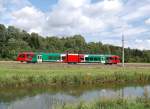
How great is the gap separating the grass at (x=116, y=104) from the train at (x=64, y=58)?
59289 mm

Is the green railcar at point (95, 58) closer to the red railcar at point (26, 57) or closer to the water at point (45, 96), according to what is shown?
the red railcar at point (26, 57)

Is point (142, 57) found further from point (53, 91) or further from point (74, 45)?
point (53, 91)

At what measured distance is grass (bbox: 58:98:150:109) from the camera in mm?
19188

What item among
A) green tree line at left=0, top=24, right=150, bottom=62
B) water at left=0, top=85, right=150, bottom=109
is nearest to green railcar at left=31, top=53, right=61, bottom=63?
green tree line at left=0, top=24, right=150, bottom=62

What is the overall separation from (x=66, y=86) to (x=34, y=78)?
4.37 m

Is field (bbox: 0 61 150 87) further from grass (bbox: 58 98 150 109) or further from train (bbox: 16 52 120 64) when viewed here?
train (bbox: 16 52 120 64)

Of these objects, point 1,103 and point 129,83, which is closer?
point 1,103

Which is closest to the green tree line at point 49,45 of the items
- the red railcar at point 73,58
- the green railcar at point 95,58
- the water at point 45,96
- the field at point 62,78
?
the red railcar at point 73,58

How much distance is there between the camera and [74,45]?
14475 centimetres

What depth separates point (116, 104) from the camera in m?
20.4

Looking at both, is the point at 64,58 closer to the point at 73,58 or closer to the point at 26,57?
the point at 73,58

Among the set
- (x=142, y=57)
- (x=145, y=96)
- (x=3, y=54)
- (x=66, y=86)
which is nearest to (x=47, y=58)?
(x=3, y=54)

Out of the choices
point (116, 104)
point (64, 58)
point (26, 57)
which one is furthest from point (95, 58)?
point (116, 104)

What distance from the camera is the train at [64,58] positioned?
79.4m
